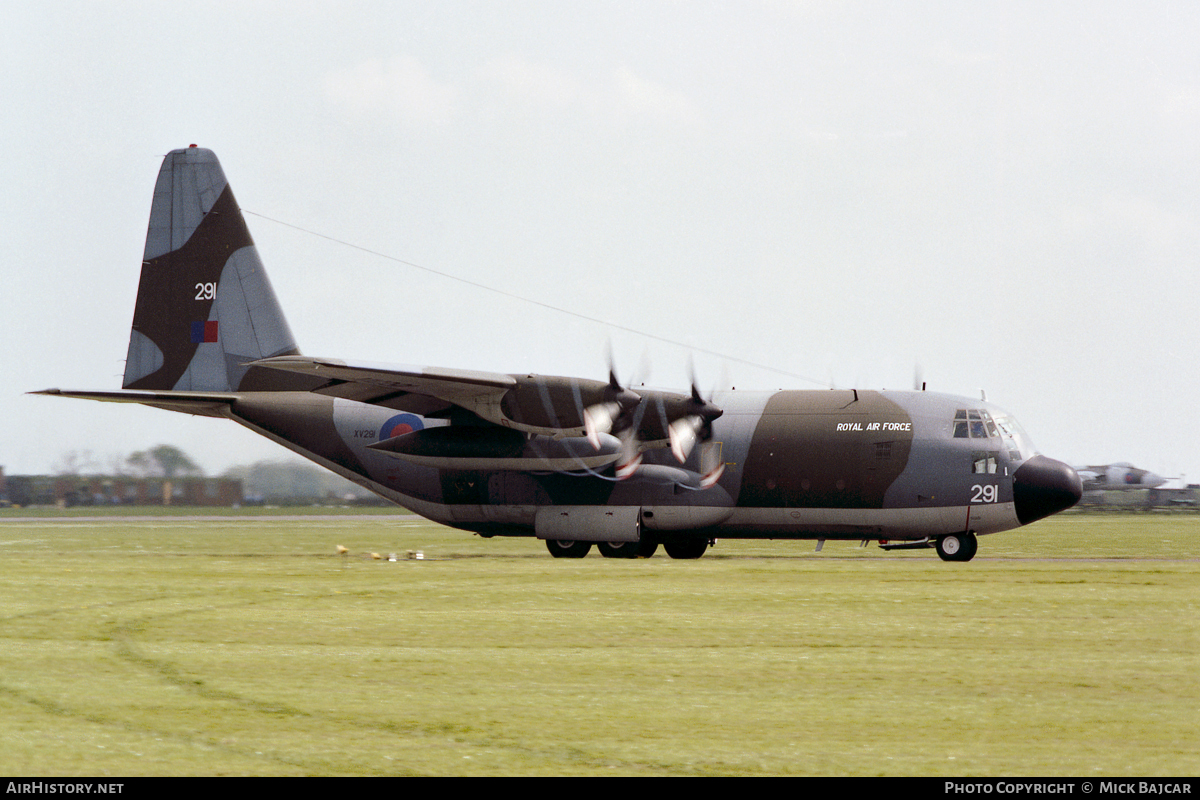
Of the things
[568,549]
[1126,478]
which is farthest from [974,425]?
[1126,478]

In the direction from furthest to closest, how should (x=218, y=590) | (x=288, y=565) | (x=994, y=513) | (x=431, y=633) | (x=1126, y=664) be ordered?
1. (x=994, y=513)
2. (x=288, y=565)
3. (x=218, y=590)
4. (x=431, y=633)
5. (x=1126, y=664)

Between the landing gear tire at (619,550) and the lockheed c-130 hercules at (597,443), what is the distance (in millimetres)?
58

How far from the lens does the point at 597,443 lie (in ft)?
95.2

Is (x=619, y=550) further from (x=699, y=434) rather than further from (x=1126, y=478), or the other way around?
(x=1126, y=478)

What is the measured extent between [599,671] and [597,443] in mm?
16567

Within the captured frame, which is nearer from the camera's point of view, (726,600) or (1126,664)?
(1126,664)

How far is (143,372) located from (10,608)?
18023 millimetres

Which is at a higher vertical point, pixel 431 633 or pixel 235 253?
pixel 235 253

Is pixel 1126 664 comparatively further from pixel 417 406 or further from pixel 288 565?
pixel 417 406

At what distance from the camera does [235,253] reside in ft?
114

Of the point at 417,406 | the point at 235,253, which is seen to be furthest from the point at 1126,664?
the point at 235,253

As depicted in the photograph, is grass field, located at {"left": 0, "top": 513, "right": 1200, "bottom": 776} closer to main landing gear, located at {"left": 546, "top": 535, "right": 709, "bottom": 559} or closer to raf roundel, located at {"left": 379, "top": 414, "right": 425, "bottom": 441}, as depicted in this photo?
main landing gear, located at {"left": 546, "top": 535, "right": 709, "bottom": 559}

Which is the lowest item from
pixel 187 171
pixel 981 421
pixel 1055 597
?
pixel 1055 597

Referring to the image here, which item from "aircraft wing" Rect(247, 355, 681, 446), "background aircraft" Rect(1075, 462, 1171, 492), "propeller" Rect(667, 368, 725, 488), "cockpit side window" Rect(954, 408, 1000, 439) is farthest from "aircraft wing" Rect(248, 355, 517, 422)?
"background aircraft" Rect(1075, 462, 1171, 492)
